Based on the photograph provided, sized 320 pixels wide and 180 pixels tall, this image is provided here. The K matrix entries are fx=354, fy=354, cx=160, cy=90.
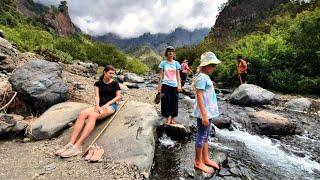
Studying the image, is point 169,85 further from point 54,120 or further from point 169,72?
point 54,120

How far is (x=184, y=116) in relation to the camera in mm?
13547

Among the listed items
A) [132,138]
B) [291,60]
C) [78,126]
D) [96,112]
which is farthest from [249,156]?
[291,60]

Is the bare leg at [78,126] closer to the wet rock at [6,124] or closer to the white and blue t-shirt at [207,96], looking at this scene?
the wet rock at [6,124]

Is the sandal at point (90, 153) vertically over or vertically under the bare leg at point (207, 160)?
over

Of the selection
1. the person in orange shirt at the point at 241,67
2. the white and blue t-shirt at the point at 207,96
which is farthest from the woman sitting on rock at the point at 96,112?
the person in orange shirt at the point at 241,67

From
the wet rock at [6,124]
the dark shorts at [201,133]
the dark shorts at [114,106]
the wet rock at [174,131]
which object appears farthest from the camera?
the wet rock at [174,131]

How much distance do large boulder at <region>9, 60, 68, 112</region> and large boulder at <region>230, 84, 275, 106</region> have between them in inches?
412

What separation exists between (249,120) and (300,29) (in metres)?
15.3

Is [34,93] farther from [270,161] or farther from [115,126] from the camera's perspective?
[270,161]

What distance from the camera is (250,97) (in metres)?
18.2

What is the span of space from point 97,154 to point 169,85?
3430 millimetres

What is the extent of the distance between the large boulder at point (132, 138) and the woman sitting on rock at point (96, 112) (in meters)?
0.37

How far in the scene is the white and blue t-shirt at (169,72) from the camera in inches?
397

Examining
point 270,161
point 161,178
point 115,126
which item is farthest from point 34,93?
point 270,161
